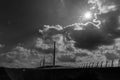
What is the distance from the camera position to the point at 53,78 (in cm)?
2244

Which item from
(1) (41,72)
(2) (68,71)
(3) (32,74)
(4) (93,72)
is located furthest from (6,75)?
(4) (93,72)

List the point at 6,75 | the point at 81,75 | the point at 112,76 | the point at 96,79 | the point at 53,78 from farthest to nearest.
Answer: the point at 6,75 → the point at 53,78 → the point at 81,75 → the point at 96,79 → the point at 112,76

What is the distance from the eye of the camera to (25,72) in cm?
3338

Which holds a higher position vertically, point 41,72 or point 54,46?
point 54,46

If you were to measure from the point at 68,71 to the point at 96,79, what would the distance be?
4.26 meters

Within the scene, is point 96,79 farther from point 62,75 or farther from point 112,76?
point 62,75

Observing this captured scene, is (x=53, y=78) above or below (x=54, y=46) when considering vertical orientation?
below

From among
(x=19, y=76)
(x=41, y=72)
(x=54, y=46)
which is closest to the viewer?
(x=41, y=72)

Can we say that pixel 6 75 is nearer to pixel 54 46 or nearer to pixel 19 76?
pixel 19 76

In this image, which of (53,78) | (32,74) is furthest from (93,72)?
(32,74)

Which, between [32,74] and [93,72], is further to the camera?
[32,74]

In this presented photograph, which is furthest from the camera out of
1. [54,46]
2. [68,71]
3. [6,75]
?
[54,46]

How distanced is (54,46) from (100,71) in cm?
4645

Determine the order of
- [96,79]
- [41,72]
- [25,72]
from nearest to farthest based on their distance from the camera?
[96,79] < [41,72] < [25,72]
